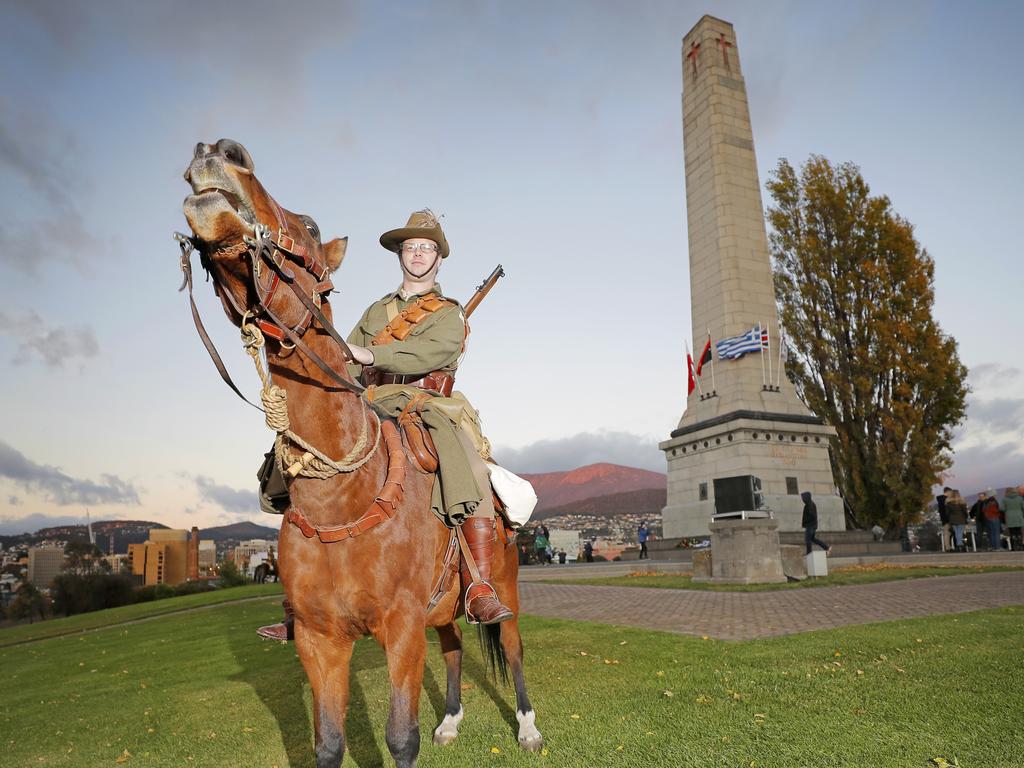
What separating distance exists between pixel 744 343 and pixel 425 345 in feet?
71.9

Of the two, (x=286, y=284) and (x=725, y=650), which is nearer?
(x=286, y=284)

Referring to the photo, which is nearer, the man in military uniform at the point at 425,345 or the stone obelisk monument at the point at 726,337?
the man in military uniform at the point at 425,345

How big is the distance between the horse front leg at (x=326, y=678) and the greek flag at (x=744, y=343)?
22.5m

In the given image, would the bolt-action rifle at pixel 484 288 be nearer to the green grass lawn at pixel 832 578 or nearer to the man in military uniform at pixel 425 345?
the man in military uniform at pixel 425 345

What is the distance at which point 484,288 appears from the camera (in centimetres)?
606

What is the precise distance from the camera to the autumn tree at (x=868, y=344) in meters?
29.3

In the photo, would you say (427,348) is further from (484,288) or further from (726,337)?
(726,337)

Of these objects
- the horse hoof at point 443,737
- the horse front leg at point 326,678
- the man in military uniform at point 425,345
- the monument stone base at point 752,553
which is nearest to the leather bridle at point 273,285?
the man in military uniform at point 425,345

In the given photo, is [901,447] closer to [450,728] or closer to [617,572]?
[617,572]

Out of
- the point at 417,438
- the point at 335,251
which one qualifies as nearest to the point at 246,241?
the point at 335,251

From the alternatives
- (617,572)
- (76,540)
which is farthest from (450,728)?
(76,540)

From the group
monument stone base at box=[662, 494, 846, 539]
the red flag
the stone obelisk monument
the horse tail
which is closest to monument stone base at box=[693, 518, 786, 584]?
monument stone base at box=[662, 494, 846, 539]

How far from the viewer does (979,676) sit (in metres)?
5.91

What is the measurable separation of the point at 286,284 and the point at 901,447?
31.9 metres
